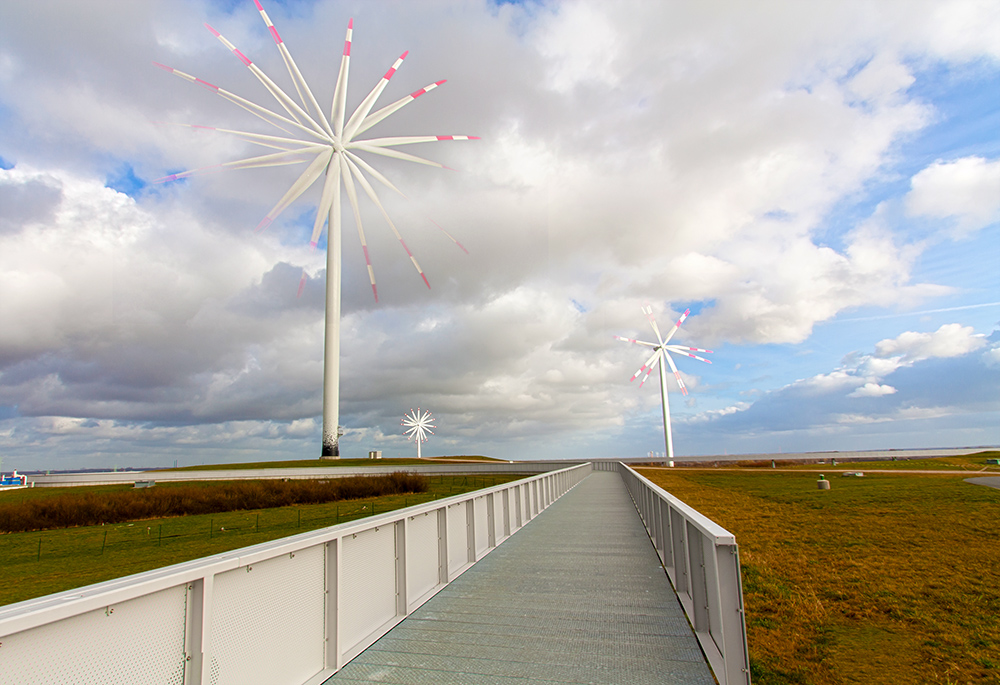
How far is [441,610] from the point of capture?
746 centimetres

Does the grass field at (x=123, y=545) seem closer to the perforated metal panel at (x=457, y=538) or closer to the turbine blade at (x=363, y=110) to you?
the perforated metal panel at (x=457, y=538)

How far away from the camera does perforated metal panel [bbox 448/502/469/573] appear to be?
9297 millimetres

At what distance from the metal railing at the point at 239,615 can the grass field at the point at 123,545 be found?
1359cm

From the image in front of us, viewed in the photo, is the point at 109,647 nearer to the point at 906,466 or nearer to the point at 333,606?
the point at 333,606

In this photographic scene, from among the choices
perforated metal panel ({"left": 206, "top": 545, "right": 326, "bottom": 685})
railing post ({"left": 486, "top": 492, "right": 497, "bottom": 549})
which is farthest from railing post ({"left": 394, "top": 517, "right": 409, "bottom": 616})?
railing post ({"left": 486, "top": 492, "right": 497, "bottom": 549})

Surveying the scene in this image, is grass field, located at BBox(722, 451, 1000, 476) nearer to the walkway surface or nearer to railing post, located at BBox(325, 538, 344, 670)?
the walkway surface

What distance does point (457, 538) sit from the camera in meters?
9.79

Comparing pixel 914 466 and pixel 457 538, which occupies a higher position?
pixel 457 538

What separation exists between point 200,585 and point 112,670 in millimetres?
678

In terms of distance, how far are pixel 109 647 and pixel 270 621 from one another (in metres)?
→ 1.49

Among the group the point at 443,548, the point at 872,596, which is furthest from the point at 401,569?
the point at 872,596

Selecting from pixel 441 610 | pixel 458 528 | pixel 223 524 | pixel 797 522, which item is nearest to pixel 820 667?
pixel 441 610

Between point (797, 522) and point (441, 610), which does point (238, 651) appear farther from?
point (797, 522)

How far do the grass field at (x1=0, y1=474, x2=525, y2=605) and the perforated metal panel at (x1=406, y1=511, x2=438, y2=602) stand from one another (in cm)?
1197
